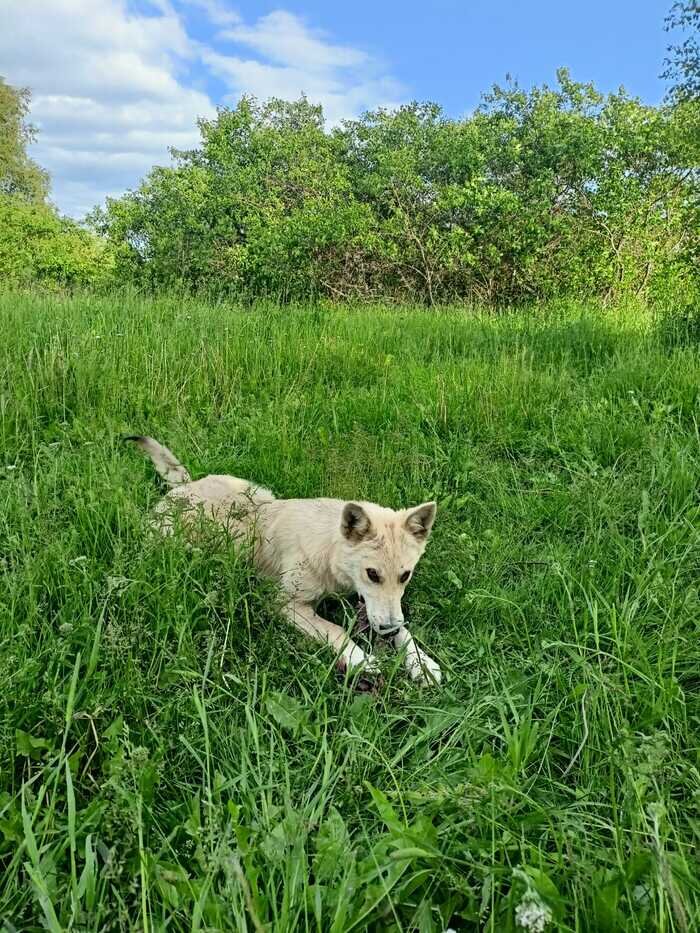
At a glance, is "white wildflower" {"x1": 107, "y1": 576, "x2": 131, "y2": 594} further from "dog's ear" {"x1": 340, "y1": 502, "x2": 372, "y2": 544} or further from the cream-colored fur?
"dog's ear" {"x1": 340, "y1": 502, "x2": 372, "y2": 544}

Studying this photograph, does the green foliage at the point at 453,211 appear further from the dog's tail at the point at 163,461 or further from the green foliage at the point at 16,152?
the green foliage at the point at 16,152

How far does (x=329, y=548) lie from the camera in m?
3.15

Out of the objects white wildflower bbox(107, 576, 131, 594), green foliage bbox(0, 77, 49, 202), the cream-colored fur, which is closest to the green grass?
white wildflower bbox(107, 576, 131, 594)

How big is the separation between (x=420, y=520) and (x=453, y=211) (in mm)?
10566

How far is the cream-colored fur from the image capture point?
2686 mm

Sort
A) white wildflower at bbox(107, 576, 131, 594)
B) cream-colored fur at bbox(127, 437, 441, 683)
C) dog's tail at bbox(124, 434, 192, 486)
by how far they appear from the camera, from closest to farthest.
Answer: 1. white wildflower at bbox(107, 576, 131, 594)
2. cream-colored fur at bbox(127, 437, 441, 683)
3. dog's tail at bbox(124, 434, 192, 486)

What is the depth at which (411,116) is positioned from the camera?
13.4 m

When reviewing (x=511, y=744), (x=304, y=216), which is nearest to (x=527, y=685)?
(x=511, y=744)

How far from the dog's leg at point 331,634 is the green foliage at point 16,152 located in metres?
34.8

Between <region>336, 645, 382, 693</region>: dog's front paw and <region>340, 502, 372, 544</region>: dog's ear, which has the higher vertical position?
<region>340, 502, 372, 544</region>: dog's ear

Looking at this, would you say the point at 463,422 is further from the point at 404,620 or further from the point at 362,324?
the point at 362,324

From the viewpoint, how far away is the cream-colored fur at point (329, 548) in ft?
8.81

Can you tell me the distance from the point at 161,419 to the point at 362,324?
3.35m

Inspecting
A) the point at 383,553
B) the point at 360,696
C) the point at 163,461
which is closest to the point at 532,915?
the point at 360,696
